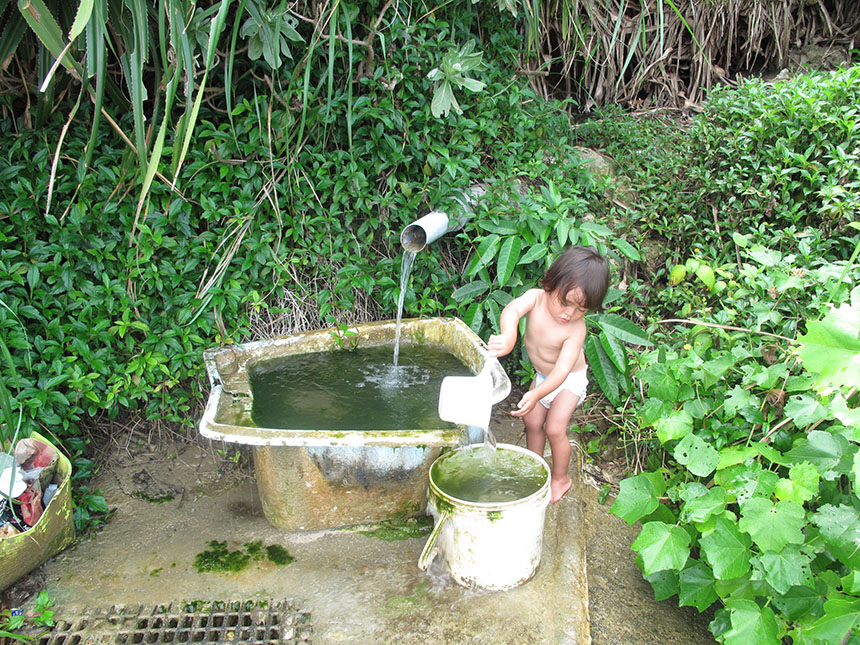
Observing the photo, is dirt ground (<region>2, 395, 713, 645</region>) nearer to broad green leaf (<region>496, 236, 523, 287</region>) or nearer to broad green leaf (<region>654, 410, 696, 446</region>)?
broad green leaf (<region>654, 410, 696, 446</region>)

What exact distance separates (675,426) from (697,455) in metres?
0.11

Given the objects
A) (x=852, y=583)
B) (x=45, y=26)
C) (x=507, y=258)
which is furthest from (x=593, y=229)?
(x=45, y=26)

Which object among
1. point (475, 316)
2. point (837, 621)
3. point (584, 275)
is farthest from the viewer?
point (475, 316)

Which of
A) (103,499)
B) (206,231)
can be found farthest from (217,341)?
(103,499)

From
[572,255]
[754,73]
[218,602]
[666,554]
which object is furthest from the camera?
[754,73]

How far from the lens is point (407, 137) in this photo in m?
2.79

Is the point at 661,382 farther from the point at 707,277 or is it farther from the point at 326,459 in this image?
the point at 326,459

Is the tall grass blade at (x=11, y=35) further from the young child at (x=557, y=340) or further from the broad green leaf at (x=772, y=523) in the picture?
the broad green leaf at (x=772, y=523)

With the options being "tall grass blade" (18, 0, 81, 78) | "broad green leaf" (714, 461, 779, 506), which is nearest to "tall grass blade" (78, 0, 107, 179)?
"tall grass blade" (18, 0, 81, 78)

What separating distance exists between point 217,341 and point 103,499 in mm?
727

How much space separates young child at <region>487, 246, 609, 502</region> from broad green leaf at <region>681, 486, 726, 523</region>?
1.98 feet

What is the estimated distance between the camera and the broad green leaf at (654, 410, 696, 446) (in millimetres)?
1879

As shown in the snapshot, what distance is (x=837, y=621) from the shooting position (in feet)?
4.58

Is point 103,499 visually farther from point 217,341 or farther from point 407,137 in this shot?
point 407,137
